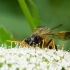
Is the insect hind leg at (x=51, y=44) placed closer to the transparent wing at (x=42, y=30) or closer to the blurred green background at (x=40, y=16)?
the transparent wing at (x=42, y=30)

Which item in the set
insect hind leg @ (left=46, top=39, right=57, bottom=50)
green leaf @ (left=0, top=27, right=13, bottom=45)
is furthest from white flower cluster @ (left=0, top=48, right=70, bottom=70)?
green leaf @ (left=0, top=27, right=13, bottom=45)

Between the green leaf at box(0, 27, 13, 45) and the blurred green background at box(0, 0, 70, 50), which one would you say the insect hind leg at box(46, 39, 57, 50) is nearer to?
the green leaf at box(0, 27, 13, 45)

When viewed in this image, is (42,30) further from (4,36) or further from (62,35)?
(4,36)

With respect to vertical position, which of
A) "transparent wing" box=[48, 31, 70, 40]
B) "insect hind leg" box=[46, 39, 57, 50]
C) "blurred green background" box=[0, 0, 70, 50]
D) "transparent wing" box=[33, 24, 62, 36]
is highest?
"blurred green background" box=[0, 0, 70, 50]

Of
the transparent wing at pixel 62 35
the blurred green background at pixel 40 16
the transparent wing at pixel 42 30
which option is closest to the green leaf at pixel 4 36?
the transparent wing at pixel 42 30

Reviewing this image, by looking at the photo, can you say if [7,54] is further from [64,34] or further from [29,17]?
[29,17]
